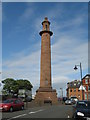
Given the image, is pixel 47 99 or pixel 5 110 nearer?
pixel 5 110

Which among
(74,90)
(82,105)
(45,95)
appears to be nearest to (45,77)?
(45,95)

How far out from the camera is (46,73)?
48188 mm

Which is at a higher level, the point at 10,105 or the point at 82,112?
the point at 82,112

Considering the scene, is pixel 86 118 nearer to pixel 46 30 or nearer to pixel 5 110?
pixel 5 110

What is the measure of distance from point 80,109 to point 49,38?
124 feet

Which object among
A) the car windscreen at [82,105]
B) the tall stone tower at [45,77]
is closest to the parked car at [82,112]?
the car windscreen at [82,105]

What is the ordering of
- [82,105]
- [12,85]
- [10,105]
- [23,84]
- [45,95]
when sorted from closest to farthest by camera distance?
[82,105] < [10,105] < [45,95] < [12,85] < [23,84]

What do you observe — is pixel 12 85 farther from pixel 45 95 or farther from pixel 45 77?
pixel 45 95

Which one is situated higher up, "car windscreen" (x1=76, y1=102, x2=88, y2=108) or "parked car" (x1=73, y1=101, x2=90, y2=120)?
"car windscreen" (x1=76, y1=102, x2=88, y2=108)

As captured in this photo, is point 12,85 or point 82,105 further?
point 12,85

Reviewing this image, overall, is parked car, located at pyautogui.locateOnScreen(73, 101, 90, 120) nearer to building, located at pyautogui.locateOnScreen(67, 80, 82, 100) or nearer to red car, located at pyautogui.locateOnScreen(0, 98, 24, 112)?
red car, located at pyautogui.locateOnScreen(0, 98, 24, 112)

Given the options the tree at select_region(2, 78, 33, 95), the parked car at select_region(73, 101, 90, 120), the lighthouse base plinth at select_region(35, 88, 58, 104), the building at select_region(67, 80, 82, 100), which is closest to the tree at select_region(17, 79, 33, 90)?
the tree at select_region(2, 78, 33, 95)

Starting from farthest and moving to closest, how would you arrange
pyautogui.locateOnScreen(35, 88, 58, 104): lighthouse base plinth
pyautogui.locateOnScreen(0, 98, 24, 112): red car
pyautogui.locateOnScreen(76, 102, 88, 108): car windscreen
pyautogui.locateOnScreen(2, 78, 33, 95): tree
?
pyautogui.locateOnScreen(2, 78, 33, 95): tree → pyautogui.locateOnScreen(35, 88, 58, 104): lighthouse base plinth → pyautogui.locateOnScreen(0, 98, 24, 112): red car → pyautogui.locateOnScreen(76, 102, 88, 108): car windscreen

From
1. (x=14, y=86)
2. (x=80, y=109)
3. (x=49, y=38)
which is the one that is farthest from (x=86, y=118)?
(x=14, y=86)
